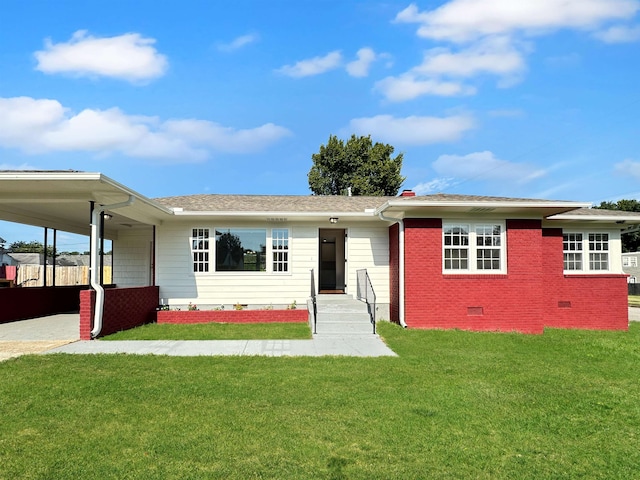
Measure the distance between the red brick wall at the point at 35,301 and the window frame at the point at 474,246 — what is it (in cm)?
1210

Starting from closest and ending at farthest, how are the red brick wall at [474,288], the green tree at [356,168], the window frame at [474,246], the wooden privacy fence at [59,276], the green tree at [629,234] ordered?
the red brick wall at [474,288] < the window frame at [474,246] < the wooden privacy fence at [59,276] < the green tree at [356,168] < the green tree at [629,234]

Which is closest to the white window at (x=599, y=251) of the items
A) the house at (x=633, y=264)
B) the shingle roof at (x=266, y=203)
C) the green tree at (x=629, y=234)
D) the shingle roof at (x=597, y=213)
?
the shingle roof at (x=597, y=213)

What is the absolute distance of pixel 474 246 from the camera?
11.8m

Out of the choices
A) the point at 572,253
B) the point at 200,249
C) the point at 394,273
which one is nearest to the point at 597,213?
the point at 572,253

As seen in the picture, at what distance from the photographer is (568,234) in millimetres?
13766

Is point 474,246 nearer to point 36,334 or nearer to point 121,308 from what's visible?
point 121,308

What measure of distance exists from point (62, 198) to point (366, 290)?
25.4ft

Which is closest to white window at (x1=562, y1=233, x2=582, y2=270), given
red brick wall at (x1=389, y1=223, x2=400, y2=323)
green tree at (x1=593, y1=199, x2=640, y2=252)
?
red brick wall at (x1=389, y1=223, x2=400, y2=323)

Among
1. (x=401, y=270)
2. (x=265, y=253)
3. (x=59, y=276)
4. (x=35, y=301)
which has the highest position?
(x=265, y=253)

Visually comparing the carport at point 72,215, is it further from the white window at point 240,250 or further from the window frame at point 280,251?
the window frame at point 280,251

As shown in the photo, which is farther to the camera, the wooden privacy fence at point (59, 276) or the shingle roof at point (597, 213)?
the wooden privacy fence at point (59, 276)

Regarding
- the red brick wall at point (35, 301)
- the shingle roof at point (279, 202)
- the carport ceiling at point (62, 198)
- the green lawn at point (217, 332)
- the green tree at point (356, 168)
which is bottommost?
the green lawn at point (217, 332)

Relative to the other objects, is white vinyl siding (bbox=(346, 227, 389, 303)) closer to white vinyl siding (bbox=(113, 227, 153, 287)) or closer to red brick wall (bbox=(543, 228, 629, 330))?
red brick wall (bbox=(543, 228, 629, 330))

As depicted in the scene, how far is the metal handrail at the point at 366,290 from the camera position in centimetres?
1132
